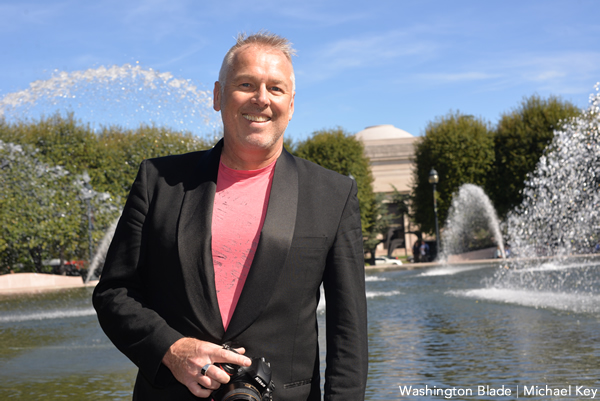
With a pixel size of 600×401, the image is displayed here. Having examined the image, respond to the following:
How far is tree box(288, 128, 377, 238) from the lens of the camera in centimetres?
4119

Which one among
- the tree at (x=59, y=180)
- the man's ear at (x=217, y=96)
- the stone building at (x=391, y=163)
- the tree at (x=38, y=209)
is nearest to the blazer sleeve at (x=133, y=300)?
the man's ear at (x=217, y=96)

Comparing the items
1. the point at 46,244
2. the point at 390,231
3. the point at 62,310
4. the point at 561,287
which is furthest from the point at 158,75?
the point at 390,231

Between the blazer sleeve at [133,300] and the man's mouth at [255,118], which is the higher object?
the man's mouth at [255,118]

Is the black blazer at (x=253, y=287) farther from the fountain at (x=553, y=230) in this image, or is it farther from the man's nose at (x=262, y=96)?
the fountain at (x=553, y=230)

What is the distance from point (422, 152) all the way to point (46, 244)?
2243 cm

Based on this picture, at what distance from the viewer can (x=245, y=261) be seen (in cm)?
201

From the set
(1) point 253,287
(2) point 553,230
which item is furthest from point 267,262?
(2) point 553,230

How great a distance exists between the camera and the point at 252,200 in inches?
82.5

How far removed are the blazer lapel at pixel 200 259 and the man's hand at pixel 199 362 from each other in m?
0.09

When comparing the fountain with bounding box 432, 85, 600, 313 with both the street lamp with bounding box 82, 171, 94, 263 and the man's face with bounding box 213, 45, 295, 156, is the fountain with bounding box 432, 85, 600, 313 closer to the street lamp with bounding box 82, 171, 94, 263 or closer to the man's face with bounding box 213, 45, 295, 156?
the man's face with bounding box 213, 45, 295, 156

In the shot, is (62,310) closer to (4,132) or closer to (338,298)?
(338,298)

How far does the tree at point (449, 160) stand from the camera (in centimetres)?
3825

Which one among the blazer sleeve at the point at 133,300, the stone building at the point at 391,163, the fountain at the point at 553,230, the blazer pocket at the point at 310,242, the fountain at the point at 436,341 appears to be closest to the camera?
the blazer sleeve at the point at 133,300

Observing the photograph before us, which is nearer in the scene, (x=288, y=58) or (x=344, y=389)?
(x=344, y=389)
